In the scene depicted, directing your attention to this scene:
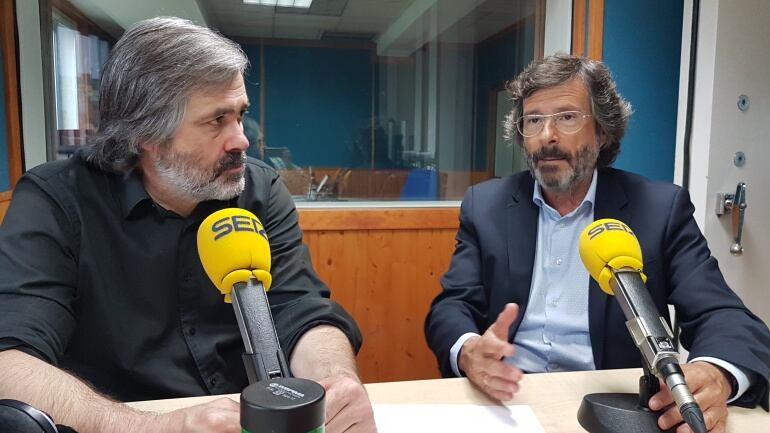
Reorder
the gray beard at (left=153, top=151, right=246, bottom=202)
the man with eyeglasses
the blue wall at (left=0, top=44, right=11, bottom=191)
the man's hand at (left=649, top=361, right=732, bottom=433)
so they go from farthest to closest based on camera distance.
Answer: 1. the blue wall at (left=0, top=44, right=11, bottom=191)
2. the man with eyeglasses
3. the gray beard at (left=153, top=151, right=246, bottom=202)
4. the man's hand at (left=649, top=361, right=732, bottom=433)

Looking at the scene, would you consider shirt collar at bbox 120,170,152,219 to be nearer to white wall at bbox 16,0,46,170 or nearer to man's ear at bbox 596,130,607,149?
man's ear at bbox 596,130,607,149

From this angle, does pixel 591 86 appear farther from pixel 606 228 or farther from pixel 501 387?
pixel 501 387

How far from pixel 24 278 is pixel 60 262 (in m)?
0.08

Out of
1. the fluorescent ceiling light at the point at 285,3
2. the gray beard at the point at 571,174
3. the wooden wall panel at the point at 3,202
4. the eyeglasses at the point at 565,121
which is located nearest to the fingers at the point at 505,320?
the gray beard at the point at 571,174

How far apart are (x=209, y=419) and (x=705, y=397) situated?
2.54 feet

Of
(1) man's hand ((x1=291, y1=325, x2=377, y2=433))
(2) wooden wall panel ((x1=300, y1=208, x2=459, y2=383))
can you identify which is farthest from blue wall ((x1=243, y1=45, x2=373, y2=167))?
(1) man's hand ((x1=291, y1=325, x2=377, y2=433))

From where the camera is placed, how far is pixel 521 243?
1530 millimetres

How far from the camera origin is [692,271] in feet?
4.52

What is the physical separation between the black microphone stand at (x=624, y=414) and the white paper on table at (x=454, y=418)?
8 centimetres

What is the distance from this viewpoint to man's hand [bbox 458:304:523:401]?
3.39ft

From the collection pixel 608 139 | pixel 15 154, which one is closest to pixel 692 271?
pixel 608 139

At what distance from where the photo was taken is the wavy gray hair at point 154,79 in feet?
3.97

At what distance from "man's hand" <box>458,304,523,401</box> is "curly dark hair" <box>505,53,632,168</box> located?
75 centimetres

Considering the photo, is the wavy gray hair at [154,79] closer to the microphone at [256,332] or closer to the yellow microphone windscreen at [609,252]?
the microphone at [256,332]
